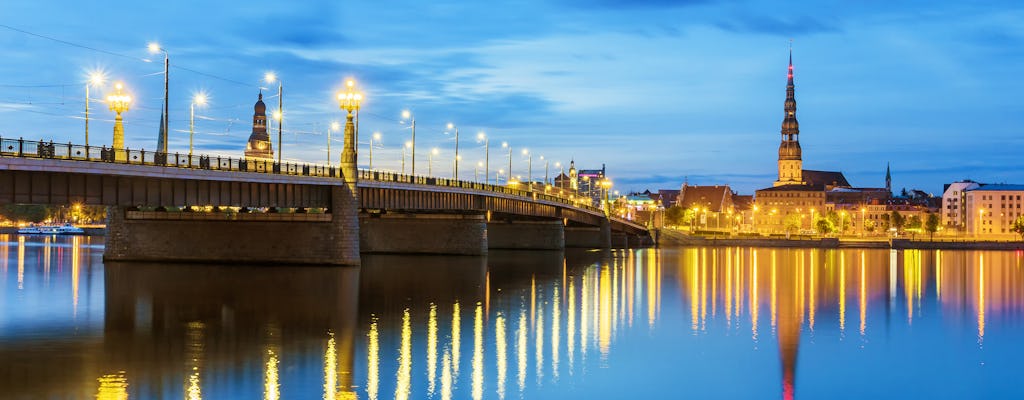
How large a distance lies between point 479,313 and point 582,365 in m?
16.7

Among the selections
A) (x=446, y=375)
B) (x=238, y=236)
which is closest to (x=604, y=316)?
(x=446, y=375)

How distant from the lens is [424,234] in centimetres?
11456

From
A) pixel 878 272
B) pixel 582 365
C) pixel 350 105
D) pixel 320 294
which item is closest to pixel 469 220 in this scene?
pixel 350 105

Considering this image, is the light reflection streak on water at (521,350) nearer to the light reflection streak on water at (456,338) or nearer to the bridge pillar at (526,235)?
the light reflection streak on water at (456,338)

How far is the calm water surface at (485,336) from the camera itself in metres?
34.0

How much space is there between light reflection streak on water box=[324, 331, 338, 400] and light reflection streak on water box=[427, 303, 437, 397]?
2704 millimetres

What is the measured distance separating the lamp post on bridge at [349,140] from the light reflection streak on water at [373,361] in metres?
34.7

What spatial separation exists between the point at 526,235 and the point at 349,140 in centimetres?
6147

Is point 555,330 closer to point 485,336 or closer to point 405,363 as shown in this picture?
point 485,336

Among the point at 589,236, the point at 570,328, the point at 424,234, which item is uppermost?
the point at 424,234

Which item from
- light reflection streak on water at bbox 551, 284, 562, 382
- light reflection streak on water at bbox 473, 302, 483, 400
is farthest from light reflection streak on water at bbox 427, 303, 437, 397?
light reflection streak on water at bbox 551, 284, 562, 382

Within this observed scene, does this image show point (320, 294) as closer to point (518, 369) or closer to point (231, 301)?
point (231, 301)

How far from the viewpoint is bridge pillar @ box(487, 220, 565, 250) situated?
5566 inches

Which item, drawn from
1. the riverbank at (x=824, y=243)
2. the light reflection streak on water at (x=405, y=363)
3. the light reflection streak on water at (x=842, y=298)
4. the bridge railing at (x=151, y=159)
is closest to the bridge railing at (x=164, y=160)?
the bridge railing at (x=151, y=159)
